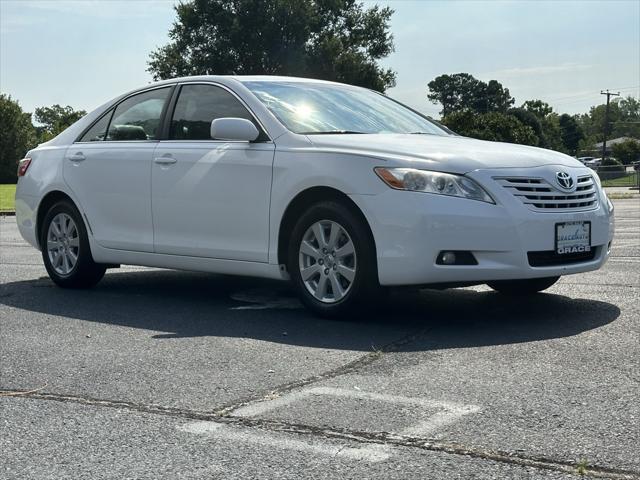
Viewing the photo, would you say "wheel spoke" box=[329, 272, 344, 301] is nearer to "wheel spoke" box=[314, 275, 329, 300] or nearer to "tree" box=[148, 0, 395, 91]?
"wheel spoke" box=[314, 275, 329, 300]

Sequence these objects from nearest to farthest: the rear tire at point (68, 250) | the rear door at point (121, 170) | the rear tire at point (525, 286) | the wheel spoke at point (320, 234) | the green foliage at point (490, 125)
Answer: the wheel spoke at point (320, 234)
the rear tire at point (525, 286)
the rear door at point (121, 170)
the rear tire at point (68, 250)
the green foliage at point (490, 125)

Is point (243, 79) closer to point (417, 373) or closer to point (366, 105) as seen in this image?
point (366, 105)

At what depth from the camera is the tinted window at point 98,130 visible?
8695 mm

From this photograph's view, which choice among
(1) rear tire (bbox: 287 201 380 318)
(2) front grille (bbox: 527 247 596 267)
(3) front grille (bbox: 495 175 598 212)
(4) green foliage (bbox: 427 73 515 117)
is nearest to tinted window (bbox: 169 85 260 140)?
(1) rear tire (bbox: 287 201 380 318)

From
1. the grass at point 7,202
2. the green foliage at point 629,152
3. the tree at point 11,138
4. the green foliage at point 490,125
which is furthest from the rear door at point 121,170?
the green foliage at point 629,152

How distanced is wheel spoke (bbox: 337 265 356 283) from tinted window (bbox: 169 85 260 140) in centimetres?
152

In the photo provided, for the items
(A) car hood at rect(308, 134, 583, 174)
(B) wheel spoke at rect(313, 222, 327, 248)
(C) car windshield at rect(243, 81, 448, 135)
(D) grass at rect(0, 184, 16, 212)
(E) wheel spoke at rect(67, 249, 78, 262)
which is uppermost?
(C) car windshield at rect(243, 81, 448, 135)

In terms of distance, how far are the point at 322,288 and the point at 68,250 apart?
2822 millimetres

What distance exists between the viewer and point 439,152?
654 centimetres

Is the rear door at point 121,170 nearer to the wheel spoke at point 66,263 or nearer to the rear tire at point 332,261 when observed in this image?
the wheel spoke at point 66,263

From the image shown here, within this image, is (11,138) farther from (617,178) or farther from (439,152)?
(439,152)

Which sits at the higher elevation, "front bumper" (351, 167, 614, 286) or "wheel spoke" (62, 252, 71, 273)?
"front bumper" (351, 167, 614, 286)

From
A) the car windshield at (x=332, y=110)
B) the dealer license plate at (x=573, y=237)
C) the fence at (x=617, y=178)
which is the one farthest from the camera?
the fence at (x=617, y=178)

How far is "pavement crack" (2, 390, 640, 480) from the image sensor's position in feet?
11.7
